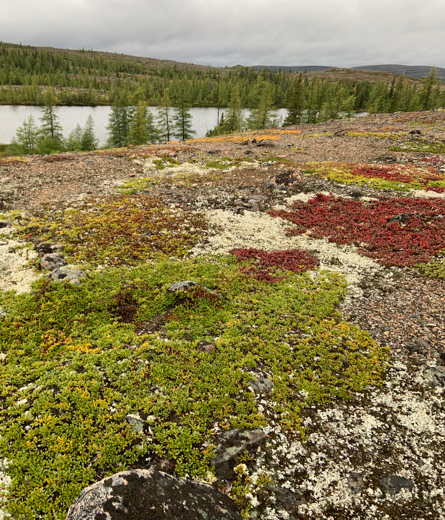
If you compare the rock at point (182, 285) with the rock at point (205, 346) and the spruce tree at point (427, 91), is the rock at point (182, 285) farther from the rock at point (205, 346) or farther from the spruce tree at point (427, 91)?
the spruce tree at point (427, 91)

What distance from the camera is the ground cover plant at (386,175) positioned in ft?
106

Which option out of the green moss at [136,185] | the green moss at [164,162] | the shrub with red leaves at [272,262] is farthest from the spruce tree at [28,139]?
the shrub with red leaves at [272,262]

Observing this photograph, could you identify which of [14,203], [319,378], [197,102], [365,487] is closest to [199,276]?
[319,378]

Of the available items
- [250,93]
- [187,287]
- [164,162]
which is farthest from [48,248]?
[250,93]

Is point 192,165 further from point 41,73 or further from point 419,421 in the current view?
point 41,73

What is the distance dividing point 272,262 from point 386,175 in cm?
2566

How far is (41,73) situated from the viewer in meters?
188

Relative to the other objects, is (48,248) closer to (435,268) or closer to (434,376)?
(434,376)

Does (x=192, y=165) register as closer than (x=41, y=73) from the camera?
Yes

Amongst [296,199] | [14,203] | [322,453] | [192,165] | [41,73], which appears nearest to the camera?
[322,453]

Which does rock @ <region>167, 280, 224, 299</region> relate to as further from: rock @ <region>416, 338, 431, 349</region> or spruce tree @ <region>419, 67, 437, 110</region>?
spruce tree @ <region>419, 67, 437, 110</region>

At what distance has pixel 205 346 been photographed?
476 inches

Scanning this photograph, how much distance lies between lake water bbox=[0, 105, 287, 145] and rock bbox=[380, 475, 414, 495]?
324ft

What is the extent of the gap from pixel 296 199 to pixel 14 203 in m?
26.7
